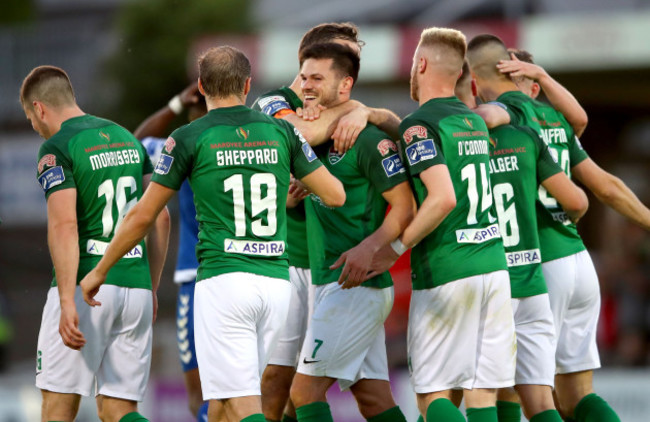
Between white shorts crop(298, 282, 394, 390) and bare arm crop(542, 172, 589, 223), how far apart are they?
1.26m

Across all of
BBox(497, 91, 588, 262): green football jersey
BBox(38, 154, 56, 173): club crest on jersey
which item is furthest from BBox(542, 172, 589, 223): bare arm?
BBox(38, 154, 56, 173): club crest on jersey

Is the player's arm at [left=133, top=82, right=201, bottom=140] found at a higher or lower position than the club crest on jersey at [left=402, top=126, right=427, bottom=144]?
higher

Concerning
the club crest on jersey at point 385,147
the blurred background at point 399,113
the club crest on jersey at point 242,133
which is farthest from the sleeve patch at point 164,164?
the blurred background at point 399,113

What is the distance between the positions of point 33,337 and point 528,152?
1572 cm

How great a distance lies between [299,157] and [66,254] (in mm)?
1430

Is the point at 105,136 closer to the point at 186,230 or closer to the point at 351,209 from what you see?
the point at 351,209

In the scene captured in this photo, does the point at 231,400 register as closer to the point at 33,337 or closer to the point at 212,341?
the point at 212,341

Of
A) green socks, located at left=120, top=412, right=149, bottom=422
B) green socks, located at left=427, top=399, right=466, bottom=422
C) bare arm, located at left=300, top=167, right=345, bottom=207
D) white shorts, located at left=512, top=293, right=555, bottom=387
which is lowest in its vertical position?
green socks, located at left=427, top=399, right=466, bottom=422

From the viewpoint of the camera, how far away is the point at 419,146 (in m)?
5.46

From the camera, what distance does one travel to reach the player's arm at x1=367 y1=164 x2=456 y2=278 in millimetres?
5281

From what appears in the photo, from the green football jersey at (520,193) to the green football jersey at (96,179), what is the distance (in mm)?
2185

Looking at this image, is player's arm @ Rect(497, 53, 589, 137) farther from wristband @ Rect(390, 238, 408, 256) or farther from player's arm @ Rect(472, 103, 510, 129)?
wristband @ Rect(390, 238, 408, 256)

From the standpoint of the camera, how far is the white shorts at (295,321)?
6.27 m

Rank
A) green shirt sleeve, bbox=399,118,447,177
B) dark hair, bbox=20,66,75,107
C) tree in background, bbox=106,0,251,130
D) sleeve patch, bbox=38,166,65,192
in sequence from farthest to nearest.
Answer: tree in background, bbox=106,0,251,130 → dark hair, bbox=20,66,75,107 → sleeve patch, bbox=38,166,65,192 → green shirt sleeve, bbox=399,118,447,177
